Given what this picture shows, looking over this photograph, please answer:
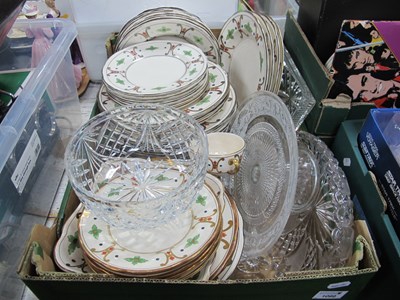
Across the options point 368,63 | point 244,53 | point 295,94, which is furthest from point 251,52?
point 368,63

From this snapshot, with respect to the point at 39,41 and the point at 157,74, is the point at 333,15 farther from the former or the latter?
the point at 39,41

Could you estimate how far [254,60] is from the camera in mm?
787

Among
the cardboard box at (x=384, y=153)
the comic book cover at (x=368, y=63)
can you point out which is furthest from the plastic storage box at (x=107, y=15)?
the cardboard box at (x=384, y=153)

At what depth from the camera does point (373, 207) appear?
0.58 meters

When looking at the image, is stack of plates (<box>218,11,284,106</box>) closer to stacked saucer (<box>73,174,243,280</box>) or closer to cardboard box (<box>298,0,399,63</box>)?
cardboard box (<box>298,0,399,63</box>)

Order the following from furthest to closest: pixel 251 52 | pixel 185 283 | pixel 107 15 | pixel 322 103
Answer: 1. pixel 107 15
2. pixel 251 52
3. pixel 322 103
4. pixel 185 283

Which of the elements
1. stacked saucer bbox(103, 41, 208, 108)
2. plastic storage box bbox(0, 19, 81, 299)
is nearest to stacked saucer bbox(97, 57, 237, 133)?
stacked saucer bbox(103, 41, 208, 108)

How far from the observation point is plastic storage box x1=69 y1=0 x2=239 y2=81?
35.7 inches

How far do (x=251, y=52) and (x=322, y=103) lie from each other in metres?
0.20

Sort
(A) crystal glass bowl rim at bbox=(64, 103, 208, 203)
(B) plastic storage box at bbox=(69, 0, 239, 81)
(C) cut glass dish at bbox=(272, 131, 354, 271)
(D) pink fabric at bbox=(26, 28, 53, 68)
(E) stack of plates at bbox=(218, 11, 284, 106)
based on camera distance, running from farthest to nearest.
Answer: (B) plastic storage box at bbox=(69, 0, 239, 81)
(D) pink fabric at bbox=(26, 28, 53, 68)
(E) stack of plates at bbox=(218, 11, 284, 106)
(C) cut glass dish at bbox=(272, 131, 354, 271)
(A) crystal glass bowl rim at bbox=(64, 103, 208, 203)

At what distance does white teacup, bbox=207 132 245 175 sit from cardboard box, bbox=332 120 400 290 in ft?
0.69

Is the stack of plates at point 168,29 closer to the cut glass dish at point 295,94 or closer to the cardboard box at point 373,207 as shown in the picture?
the cut glass dish at point 295,94

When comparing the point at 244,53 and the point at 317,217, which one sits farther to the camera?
the point at 244,53

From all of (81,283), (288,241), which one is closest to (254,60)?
(288,241)
